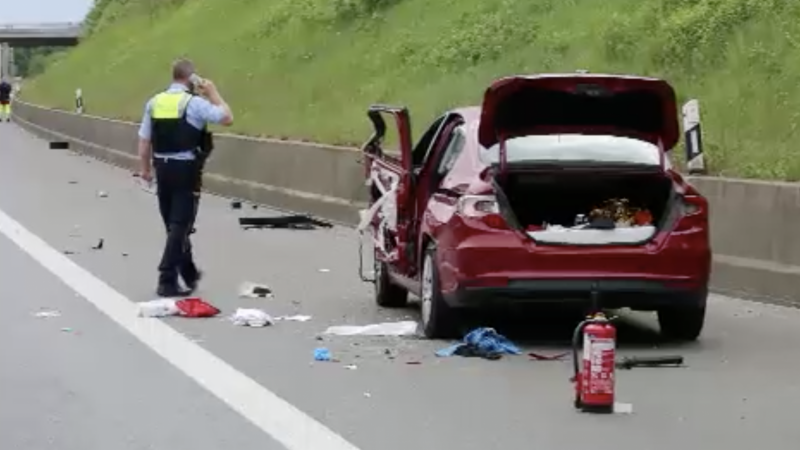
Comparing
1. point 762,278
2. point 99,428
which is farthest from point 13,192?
point 99,428

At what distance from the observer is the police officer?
1359cm

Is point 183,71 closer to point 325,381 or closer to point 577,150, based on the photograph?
point 577,150

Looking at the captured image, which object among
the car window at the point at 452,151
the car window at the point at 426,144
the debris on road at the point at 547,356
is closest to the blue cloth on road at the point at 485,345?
the debris on road at the point at 547,356

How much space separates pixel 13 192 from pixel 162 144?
1556 cm

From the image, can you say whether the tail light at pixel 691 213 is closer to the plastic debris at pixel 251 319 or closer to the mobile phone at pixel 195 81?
the plastic debris at pixel 251 319

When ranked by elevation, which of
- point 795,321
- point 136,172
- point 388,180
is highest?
point 388,180

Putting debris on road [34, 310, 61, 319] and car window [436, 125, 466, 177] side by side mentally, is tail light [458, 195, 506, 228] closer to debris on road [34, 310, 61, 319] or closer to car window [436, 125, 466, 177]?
car window [436, 125, 466, 177]

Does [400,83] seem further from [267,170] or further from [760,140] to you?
[760,140]

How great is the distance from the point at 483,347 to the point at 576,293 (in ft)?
2.26

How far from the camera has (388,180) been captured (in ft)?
41.4

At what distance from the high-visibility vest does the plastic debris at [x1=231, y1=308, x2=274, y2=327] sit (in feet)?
6.67

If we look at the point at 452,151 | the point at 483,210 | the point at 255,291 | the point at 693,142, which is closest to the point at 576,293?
the point at 483,210

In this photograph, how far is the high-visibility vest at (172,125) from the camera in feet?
44.5

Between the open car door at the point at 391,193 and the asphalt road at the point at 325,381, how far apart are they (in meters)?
0.58
